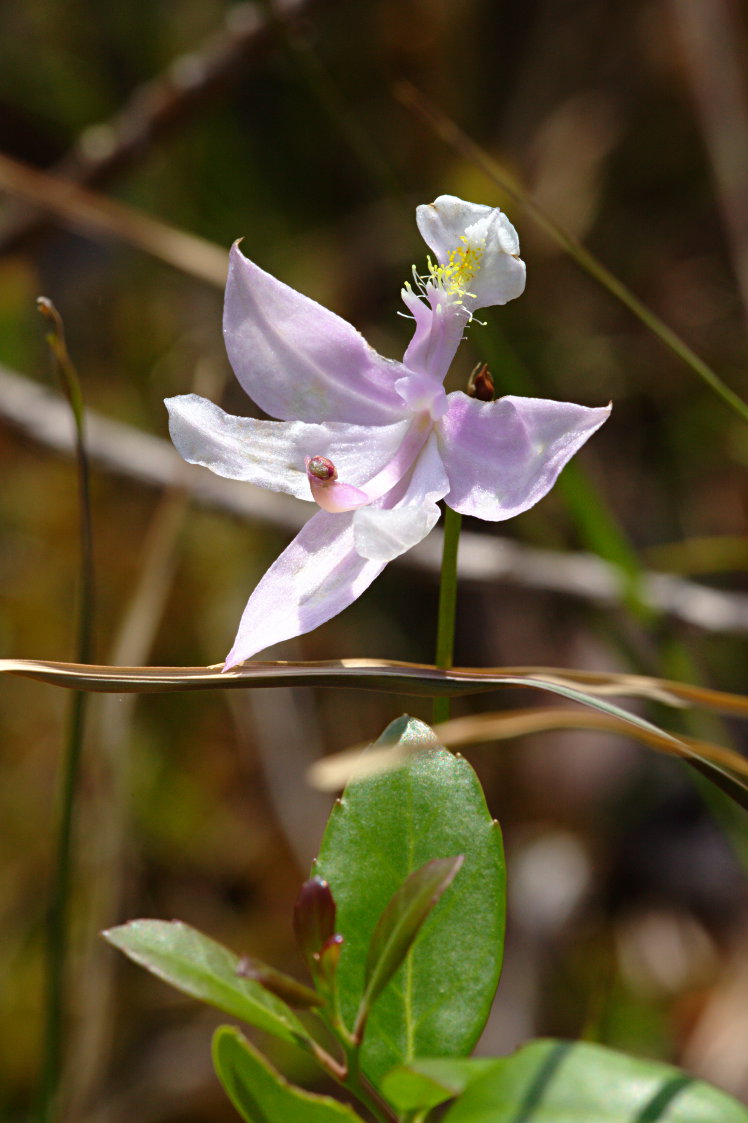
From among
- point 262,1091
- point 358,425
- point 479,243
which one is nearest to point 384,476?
point 358,425

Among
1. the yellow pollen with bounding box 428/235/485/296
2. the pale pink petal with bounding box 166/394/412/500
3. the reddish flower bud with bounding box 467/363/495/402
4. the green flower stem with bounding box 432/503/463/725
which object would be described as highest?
the yellow pollen with bounding box 428/235/485/296

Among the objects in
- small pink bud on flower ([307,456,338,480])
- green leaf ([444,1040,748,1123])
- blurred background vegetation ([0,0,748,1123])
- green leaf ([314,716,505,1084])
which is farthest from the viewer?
blurred background vegetation ([0,0,748,1123])

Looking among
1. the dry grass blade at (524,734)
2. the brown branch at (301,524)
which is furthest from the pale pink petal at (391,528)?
the brown branch at (301,524)

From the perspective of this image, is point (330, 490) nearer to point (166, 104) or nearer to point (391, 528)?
point (391, 528)

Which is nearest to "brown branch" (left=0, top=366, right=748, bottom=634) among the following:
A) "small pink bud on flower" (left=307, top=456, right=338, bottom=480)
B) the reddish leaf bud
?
"small pink bud on flower" (left=307, top=456, right=338, bottom=480)

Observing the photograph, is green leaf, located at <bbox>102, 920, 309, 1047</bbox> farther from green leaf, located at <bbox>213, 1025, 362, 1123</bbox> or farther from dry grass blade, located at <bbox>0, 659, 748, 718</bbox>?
dry grass blade, located at <bbox>0, 659, 748, 718</bbox>

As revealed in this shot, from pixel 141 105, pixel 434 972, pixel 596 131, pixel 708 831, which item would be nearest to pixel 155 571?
pixel 141 105

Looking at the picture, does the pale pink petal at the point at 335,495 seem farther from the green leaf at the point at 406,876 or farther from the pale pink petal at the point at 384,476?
the green leaf at the point at 406,876
